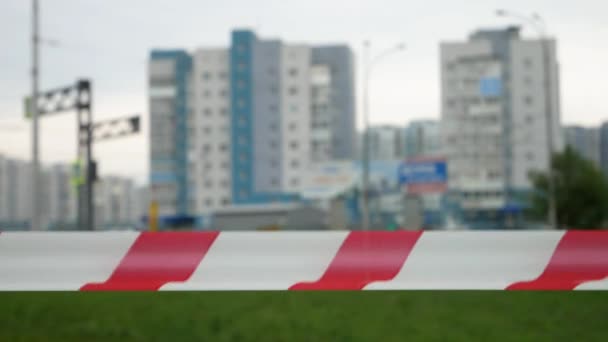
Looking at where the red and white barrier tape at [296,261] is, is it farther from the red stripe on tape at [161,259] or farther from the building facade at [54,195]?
the building facade at [54,195]

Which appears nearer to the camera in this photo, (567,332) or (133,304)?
(567,332)

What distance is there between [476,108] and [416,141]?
2512cm

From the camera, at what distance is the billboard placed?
174 ft

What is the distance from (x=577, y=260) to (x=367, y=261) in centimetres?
134

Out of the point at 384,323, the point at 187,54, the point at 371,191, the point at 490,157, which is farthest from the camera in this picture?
the point at 187,54

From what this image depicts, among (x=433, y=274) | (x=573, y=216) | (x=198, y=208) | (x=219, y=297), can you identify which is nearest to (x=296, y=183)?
(x=198, y=208)

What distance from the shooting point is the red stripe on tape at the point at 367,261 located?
445 cm

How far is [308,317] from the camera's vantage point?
8.05m

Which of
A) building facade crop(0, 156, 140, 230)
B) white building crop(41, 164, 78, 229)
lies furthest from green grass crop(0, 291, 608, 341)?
white building crop(41, 164, 78, 229)

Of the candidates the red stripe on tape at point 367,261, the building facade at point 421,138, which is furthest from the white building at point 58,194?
the red stripe on tape at point 367,261

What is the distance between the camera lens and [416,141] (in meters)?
116

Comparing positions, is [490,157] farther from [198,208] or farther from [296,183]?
[198,208]

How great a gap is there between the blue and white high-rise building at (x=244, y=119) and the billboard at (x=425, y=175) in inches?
1398

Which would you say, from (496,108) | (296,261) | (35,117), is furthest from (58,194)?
(296,261)
